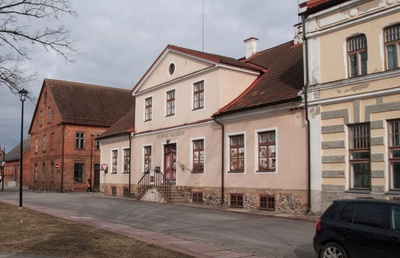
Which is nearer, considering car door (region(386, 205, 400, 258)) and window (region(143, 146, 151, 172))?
car door (region(386, 205, 400, 258))

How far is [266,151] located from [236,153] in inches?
82.5

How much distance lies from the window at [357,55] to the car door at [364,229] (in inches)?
394

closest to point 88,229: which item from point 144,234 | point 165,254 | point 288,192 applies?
point 144,234

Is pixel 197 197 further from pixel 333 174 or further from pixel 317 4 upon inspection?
pixel 317 4

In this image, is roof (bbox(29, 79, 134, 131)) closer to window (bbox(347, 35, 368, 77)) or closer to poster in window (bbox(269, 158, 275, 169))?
poster in window (bbox(269, 158, 275, 169))

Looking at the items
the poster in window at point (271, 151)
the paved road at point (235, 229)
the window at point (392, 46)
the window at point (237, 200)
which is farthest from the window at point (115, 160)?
the window at point (392, 46)

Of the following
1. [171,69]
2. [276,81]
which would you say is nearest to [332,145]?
Answer: [276,81]

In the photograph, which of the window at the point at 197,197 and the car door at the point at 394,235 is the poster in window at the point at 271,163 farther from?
the car door at the point at 394,235

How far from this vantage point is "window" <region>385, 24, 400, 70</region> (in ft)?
50.8

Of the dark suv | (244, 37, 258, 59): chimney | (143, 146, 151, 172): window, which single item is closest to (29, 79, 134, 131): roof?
(143, 146, 151, 172): window

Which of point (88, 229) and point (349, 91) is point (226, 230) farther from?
point (349, 91)

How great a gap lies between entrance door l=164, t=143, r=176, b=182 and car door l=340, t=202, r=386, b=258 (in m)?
20.0

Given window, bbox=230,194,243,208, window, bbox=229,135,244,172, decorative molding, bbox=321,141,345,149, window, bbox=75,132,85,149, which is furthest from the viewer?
window, bbox=75,132,85,149

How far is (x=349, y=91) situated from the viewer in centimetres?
1677
